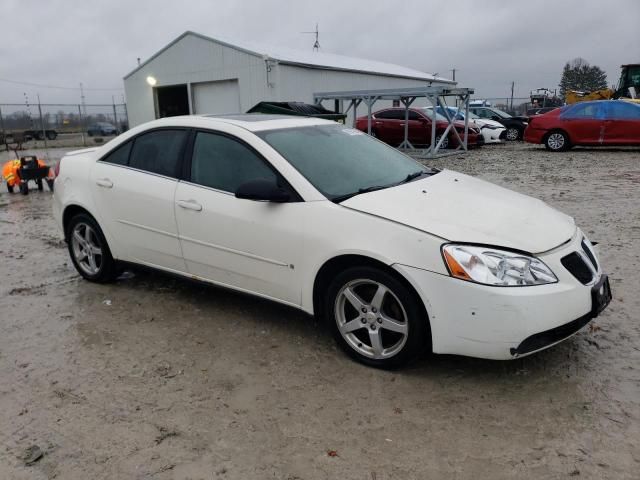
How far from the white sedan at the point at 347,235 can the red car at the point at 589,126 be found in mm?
12676

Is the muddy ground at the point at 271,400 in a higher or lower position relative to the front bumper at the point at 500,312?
lower

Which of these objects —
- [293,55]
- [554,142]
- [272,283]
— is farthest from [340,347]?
[293,55]

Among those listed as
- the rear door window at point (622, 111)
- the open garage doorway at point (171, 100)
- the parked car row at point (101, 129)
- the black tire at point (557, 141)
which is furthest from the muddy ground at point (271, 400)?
the parked car row at point (101, 129)

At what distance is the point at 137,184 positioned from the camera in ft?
14.2

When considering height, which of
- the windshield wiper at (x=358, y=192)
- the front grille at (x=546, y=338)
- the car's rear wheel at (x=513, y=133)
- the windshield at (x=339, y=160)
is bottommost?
the front grille at (x=546, y=338)

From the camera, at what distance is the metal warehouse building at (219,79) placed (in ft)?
66.3

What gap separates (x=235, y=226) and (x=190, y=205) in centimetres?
46

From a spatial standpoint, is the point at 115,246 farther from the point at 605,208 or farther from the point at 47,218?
the point at 605,208

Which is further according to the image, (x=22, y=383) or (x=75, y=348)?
(x=75, y=348)

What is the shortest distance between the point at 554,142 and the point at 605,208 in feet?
29.7

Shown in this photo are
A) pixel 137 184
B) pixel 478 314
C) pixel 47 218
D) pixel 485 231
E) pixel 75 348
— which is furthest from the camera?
pixel 47 218

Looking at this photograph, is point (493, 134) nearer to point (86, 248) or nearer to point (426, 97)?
point (426, 97)

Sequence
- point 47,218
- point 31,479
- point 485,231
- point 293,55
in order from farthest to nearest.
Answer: point 293,55 → point 47,218 → point 485,231 → point 31,479

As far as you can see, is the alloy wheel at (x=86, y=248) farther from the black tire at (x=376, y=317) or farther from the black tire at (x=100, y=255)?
the black tire at (x=376, y=317)
